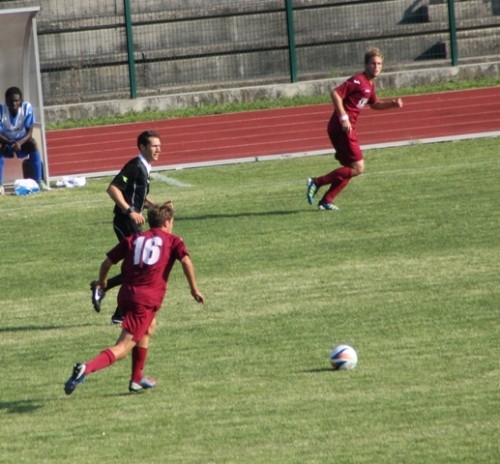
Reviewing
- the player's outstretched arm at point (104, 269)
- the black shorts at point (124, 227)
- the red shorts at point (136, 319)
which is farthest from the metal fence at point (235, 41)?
the red shorts at point (136, 319)

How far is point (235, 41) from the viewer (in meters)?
32.5

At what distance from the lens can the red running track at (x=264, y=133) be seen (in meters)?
24.0

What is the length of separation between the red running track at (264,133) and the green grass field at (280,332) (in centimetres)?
493

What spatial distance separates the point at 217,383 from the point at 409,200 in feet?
26.0

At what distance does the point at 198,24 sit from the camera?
3241 cm

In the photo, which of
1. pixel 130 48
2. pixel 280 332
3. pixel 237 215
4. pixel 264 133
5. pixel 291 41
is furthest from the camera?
pixel 291 41

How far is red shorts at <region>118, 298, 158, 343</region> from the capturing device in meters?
9.21

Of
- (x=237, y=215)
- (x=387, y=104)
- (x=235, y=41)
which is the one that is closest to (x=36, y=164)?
(x=237, y=215)

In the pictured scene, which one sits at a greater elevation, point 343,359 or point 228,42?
point 228,42

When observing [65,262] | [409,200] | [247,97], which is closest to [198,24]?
[247,97]

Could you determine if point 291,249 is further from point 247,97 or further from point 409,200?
point 247,97

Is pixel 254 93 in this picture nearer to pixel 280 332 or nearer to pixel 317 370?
pixel 280 332

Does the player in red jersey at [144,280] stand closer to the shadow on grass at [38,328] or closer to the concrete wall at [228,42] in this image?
the shadow on grass at [38,328]

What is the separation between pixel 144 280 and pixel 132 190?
8.30 ft
